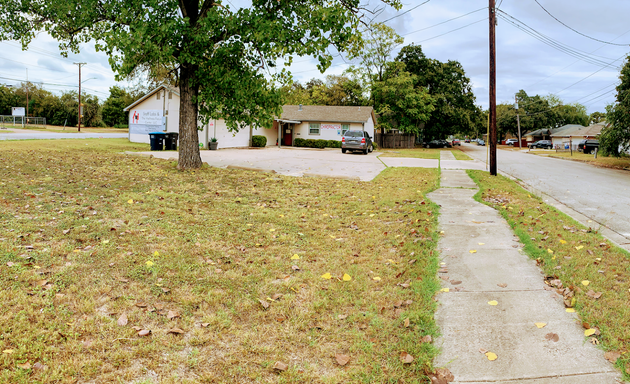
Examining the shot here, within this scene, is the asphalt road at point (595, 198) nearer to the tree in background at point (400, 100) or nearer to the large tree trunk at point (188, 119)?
the large tree trunk at point (188, 119)

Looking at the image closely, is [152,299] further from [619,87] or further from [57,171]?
[619,87]

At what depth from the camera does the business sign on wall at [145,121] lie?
29889mm

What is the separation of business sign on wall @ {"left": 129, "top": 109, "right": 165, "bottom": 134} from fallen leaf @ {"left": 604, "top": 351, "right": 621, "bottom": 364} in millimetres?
30158

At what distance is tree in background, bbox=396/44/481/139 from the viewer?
5424cm

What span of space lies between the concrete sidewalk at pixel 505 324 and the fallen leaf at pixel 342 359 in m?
0.67

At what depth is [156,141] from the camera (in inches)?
937

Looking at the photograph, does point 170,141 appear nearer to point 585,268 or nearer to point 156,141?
point 156,141

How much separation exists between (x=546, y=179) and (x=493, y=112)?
10.8 ft

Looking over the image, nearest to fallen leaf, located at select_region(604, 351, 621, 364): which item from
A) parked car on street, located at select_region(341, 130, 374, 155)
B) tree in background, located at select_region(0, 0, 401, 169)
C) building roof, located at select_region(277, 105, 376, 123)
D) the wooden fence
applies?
tree in background, located at select_region(0, 0, 401, 169)

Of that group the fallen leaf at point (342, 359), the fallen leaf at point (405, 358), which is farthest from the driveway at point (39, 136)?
the fallen leaf at point (405, 358)

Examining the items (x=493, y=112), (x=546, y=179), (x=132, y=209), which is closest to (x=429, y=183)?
(x=493, y=112)

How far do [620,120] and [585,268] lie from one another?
2288 centimetres

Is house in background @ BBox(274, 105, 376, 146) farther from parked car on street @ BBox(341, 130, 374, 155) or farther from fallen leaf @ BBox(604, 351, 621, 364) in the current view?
fallen leaf @ BBox(604, 351, 621, 364)

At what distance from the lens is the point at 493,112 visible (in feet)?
48.3
